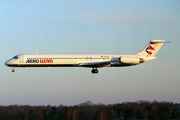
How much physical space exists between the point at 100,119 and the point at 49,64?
14093mm

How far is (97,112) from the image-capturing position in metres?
67.9

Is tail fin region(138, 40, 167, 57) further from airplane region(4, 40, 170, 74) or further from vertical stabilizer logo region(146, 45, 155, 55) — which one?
airplane region(4, 40, 170, 74)

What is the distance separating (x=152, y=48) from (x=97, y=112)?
16653 mm

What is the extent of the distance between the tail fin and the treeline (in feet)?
31.3

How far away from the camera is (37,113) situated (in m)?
69.5

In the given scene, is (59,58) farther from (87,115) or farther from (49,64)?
(87,115)

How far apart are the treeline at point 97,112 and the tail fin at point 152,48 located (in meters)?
9.55

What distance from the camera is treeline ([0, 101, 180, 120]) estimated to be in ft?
216

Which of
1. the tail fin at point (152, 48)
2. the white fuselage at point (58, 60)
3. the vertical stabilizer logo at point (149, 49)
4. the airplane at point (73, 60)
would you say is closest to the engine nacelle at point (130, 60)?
the airplane at point (73, 60)

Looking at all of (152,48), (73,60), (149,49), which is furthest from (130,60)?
(73,60)

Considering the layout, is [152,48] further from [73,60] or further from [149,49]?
[73,60]

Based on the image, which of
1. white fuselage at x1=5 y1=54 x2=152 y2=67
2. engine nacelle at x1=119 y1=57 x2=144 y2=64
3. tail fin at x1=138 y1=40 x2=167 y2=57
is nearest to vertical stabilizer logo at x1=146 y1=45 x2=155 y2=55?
tail fin at x1=138 y1=40 x2=167 y2=57

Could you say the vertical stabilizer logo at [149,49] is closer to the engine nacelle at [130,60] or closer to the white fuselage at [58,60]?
the engine nacelle at [130,60]

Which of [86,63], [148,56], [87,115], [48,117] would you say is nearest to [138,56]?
[148,56]
